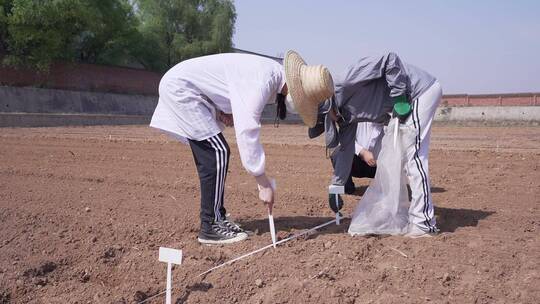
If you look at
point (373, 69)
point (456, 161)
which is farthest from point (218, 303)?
point (456, 161)

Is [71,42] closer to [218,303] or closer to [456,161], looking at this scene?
[456,161]

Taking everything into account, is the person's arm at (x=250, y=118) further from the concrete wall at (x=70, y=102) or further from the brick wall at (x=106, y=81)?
the brick wall at (x=106, y=81)

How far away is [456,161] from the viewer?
7.91 m

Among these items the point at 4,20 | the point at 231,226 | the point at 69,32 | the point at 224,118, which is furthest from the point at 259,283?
the point at 69,32

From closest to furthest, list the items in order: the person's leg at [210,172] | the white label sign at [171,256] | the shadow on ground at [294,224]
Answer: the white label sign at [171,256]
the person's leg at [210,172]
the shadow on ground at [294,224]

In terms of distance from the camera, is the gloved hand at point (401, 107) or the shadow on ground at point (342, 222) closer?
the gloved hand at point (401, 107)

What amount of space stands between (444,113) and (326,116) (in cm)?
3484

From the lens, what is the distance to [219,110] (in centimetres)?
372

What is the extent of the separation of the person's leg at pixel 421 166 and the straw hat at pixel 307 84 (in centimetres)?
88

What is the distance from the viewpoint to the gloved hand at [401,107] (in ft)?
12.4

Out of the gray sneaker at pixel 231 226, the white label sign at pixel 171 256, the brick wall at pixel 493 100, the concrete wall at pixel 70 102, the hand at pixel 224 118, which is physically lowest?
the concrete wall at pixel 70 102

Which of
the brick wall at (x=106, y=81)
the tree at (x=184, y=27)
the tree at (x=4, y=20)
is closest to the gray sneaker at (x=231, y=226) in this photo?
the brick wall at (x=106, y=81)

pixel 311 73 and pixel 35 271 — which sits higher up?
pixel 311 73

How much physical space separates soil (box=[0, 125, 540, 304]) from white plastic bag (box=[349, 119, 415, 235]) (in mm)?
144
